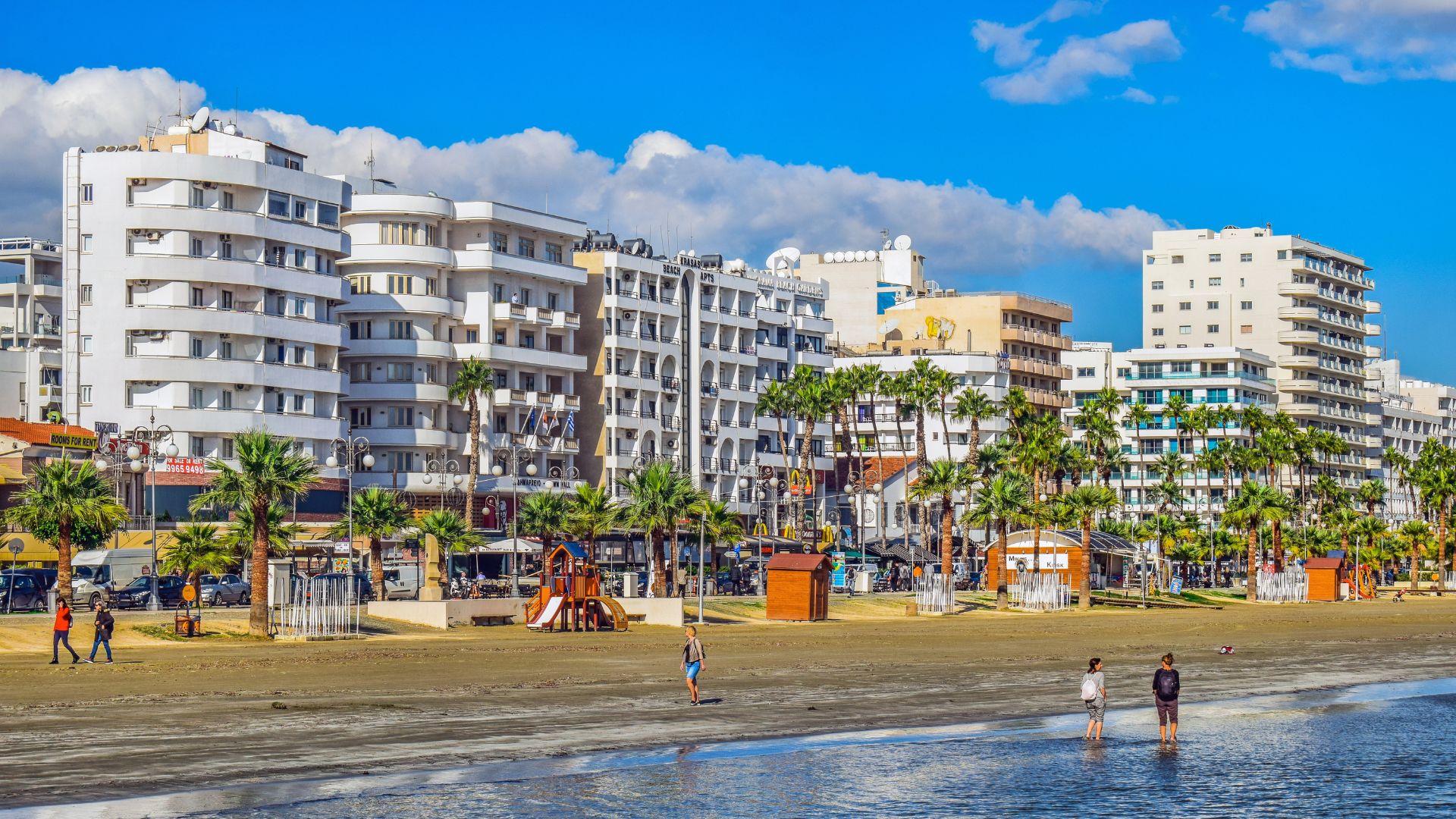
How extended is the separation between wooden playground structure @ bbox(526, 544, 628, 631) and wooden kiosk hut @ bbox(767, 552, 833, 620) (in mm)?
8953

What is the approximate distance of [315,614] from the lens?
2128 inches

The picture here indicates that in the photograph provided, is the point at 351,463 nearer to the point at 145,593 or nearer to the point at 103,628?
the point at 145,593

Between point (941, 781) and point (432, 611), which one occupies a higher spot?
point (941, 781)

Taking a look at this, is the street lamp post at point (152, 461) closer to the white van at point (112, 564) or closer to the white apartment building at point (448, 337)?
the white van at point (112, 564)

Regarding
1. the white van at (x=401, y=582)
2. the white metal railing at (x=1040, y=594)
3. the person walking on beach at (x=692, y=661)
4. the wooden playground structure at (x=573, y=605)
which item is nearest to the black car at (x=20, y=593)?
the white van at (x=401, y=582)

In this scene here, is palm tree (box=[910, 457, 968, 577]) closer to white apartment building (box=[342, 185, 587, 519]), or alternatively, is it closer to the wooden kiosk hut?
the wooden kiosk hut

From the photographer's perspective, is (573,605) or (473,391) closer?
(573,605)

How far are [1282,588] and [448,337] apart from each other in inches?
2065

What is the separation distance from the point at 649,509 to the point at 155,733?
43.2 meters

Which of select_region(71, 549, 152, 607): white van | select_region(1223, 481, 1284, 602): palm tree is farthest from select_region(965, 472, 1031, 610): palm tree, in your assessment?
select_region(71, 549, 152, 607): white van

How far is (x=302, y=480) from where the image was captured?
52.6 meters

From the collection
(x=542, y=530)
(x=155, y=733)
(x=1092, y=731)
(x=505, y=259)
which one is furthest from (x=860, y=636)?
(x=505, y=259)

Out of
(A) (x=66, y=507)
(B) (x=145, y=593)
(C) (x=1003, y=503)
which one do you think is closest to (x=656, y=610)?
(B) (x=145, y=593)

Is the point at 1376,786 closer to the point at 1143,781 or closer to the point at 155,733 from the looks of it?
the point at 1143,781
